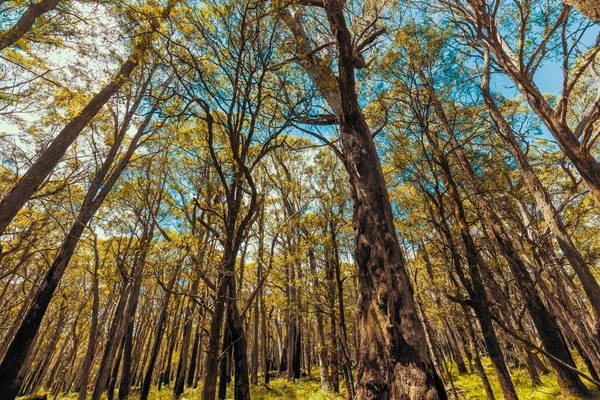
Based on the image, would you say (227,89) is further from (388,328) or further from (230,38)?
(388,328)

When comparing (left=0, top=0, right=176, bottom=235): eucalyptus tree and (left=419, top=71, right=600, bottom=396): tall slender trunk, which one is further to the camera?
(left=419, top=71, right=600, bottom=396): tall slender trunk

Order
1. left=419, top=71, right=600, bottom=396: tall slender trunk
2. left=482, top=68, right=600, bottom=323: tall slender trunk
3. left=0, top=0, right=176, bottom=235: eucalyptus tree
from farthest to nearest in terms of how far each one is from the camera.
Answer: left=419, top=71, right=600, bottom=396: tall slender trunk, left=0, top=0, right=176, bottom=235: eucalyptus tree, left=482, top=68, right=600, bottom=323: tall slender trunk

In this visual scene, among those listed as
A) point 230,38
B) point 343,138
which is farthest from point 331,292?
point 230,38

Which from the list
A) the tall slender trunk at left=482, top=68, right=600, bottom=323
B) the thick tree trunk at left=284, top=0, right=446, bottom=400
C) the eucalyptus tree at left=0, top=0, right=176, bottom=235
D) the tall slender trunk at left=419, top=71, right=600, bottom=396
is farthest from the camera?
the tall slender trunk at left=419, top=71, right=600, bottom=396

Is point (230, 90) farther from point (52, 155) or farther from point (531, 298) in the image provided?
point (531, 298)

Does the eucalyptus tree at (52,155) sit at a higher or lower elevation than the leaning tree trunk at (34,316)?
higher

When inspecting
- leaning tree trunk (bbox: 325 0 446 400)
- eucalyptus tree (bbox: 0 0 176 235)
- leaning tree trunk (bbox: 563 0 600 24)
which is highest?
eucalyptus tree (bbox: 0 0 176 235)

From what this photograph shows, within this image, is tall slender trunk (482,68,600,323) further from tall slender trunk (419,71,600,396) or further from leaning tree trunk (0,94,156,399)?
leaning tree trunk (0,94,156,399)

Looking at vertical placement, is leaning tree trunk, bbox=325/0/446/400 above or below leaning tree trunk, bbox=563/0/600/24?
below

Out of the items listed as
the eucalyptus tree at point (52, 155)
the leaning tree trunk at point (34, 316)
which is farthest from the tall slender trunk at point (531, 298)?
the leaning tree trunk at point (34, 316)

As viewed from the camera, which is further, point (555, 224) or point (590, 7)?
point (555, 224)

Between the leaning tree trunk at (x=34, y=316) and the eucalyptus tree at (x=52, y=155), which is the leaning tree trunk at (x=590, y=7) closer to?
the eucalyptus tree at (x=52, y=155)

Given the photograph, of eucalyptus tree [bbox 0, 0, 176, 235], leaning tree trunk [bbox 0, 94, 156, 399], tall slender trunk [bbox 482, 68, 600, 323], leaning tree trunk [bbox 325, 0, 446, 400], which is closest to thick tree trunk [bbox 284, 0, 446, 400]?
leaning tree trunk [bbox 325, 0, 446, 400]

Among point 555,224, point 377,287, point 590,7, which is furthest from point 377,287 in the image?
point 555,224
